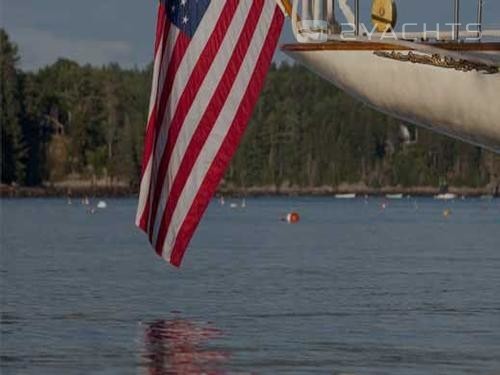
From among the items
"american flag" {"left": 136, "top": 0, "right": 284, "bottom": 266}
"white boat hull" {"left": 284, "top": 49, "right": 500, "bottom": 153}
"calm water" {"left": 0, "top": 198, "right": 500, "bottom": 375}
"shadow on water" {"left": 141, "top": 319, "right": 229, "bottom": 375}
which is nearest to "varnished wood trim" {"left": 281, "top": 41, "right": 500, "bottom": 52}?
"white boat hull" {"left": 284, "top": 49, "right": 500, "bottom": 153}

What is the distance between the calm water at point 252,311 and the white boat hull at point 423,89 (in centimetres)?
344

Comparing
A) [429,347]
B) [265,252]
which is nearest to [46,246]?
[265,252]

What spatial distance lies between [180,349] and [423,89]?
20.5 ft

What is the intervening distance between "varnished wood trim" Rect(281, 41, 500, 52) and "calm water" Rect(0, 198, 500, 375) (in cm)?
445

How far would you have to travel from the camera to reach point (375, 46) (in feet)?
83.9

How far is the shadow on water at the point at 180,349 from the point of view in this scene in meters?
27.4

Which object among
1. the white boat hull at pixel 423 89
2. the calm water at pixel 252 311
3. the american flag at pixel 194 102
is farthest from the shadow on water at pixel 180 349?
the white boat hull at pixel 423 89

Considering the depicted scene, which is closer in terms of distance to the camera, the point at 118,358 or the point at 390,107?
the point at 390,107

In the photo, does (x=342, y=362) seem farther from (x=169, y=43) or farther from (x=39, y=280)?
(x=39, y=280)

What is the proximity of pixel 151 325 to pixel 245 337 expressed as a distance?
2.90 m

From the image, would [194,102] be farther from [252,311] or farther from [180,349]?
[252,311]

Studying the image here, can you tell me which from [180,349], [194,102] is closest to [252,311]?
[180,349]

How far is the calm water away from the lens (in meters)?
28.4

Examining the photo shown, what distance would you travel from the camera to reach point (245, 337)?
3198 centimetres
